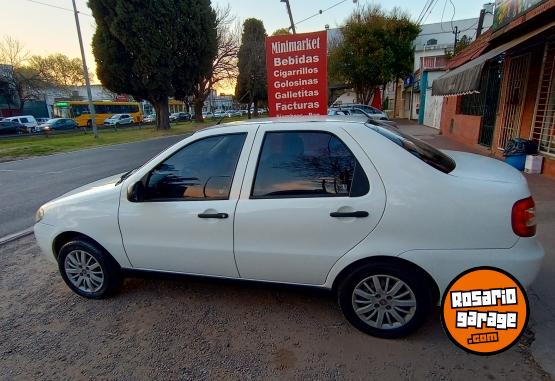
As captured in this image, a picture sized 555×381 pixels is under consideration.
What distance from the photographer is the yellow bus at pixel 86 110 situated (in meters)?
36.7

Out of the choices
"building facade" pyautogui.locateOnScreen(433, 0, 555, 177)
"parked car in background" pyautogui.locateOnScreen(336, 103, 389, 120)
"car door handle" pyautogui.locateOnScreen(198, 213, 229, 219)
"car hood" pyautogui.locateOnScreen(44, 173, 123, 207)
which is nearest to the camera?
"car door handle" pyautogui.locateOnScreen(198, 213, 229, 219)

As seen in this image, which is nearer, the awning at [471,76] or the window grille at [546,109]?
the awning at [471,76]

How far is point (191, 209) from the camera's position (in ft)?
8.61

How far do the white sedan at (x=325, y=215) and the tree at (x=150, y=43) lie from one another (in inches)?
879

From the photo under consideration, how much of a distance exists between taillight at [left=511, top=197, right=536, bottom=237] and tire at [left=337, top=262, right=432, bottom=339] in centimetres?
69

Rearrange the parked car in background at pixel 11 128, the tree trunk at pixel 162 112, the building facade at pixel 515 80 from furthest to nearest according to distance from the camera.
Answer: the parked car in background at pixel 11 128
the tree trunk at pixel 162 112
the building facade at pixel 515 80

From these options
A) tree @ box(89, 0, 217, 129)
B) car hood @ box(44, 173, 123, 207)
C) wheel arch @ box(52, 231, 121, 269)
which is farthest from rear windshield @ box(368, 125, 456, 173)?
tree @ box(89, 0, 217, 129)

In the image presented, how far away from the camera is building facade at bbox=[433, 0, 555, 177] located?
646cm

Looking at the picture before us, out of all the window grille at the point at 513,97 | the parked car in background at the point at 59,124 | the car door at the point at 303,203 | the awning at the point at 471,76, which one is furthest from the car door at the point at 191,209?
the parked car in background at the point at 59,124

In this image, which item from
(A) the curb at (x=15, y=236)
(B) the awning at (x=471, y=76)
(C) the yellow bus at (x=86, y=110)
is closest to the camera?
(A) the curb at (x=15, y=236)

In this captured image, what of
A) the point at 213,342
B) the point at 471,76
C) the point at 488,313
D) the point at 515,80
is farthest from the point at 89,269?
the point at 515,80

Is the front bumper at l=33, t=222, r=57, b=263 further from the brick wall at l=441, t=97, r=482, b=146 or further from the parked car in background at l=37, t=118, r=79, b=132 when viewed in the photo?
the parked car in background at l=37, t=118, r=79, b=132

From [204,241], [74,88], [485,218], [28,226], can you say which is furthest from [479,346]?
[74,88]

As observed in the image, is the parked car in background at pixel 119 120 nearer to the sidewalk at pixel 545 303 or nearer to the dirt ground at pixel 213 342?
the dirt ground at pixel 213 342
